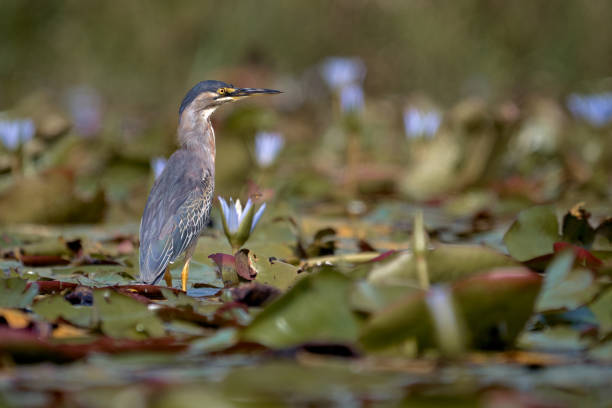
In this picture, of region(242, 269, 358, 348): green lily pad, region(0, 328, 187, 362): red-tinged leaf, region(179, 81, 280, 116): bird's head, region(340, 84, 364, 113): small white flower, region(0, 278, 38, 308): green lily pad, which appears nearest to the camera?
region(0, 328, 187, 362): red-tinged leaf

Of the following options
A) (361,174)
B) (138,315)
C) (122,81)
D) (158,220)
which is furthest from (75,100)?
(138,315)

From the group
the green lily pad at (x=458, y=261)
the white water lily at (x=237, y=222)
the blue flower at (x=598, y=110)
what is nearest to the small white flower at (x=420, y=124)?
the blue flower at (x=598, y=110)

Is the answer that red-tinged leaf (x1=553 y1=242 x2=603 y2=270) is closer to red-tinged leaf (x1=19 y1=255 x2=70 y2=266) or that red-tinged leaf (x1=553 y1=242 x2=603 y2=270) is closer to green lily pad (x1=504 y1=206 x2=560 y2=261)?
green lily pad (x1=504 y1=206 x2=560 y2=261)

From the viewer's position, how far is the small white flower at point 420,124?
5.76 meters

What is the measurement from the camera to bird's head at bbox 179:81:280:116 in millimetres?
3496

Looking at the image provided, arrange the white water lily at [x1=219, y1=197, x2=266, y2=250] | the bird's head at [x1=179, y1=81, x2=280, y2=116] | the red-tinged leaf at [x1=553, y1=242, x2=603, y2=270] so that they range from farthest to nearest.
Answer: the bird's head at [x1=179, y1=81, x2=280, y2=116] → the white water lily at [x1=219, y1=197, x2=266, y2=250] → the red-tinged leaf at [x1=553, y1=242, x2=603, y2=270]

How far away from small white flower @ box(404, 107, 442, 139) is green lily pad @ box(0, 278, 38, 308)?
12.8 ft

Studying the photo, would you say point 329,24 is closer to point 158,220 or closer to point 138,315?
point 158,220

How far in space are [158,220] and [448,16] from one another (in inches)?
282

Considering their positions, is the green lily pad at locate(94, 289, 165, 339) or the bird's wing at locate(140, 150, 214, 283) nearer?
the green lily pad at locate(94, 289, 165, 339)

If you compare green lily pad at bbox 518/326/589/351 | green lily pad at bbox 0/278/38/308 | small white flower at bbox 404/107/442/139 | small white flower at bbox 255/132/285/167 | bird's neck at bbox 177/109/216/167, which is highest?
small white flower at bbox 404/107/442/139

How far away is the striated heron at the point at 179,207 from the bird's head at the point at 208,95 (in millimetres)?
73

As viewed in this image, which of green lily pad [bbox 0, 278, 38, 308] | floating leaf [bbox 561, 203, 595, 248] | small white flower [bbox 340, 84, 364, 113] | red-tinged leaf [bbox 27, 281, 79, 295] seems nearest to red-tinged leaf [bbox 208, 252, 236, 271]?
red-tinged leaf [bbox 27, 281, 79, 295]

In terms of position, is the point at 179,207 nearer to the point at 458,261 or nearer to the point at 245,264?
the point at 245,264
